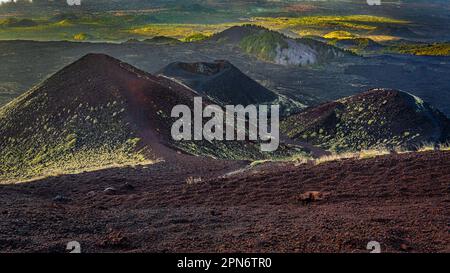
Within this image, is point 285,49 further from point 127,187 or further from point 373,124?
point 127,187

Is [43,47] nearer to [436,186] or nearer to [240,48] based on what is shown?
[240,48]

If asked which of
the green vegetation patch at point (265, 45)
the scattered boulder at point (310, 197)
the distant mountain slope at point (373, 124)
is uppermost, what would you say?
Result: the scattered boulder at point (310, 197)

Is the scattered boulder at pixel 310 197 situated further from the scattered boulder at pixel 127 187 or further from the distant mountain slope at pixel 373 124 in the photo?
the distant mountain slope at pixel 373 124

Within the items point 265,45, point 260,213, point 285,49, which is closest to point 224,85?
point 285,49

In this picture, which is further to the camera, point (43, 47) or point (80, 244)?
point (43, 47)

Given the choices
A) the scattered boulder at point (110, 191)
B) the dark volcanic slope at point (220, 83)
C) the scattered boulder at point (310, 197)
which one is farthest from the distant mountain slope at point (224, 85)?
the scattered boulder at point (310, 197)

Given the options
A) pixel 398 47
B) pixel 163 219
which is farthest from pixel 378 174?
pixel 398 47

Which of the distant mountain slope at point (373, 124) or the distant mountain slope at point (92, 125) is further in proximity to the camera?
the distant mountain slope at point (373, 124)
